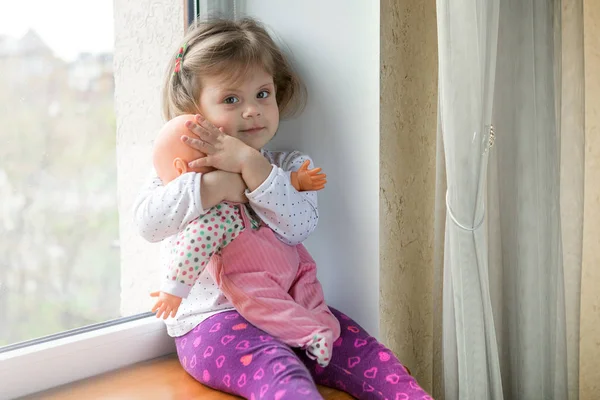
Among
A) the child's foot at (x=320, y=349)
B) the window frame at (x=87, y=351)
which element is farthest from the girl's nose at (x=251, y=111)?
the child's foot at (x=320, y=349)

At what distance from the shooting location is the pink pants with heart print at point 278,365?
3.67 ft

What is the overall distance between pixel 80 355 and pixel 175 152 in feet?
1.53

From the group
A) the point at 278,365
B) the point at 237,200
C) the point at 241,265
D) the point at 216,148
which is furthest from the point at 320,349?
the point at 216,148

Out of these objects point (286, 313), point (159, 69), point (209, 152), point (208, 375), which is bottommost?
point (208, 375)

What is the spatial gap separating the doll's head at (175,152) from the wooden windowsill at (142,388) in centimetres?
41

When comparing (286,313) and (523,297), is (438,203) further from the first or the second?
(286,313)

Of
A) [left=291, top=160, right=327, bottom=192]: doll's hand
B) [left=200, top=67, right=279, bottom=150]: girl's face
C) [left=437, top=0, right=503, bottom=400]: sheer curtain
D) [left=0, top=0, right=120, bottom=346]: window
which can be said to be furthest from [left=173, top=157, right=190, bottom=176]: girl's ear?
[left=437, top=0, right=503, bottom=400]: sheer curtain

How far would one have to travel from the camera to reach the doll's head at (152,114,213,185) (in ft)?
4.04

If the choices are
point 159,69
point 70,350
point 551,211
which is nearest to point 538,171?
point 551,211

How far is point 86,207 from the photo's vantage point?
57.9 inches

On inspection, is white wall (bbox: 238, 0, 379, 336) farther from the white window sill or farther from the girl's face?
the white window sill

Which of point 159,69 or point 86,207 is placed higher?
point 159,69

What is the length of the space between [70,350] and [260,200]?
493mm

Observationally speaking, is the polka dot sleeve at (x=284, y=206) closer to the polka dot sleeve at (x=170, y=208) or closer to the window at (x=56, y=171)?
the polka dot sleeve at (x=170, y=208)
